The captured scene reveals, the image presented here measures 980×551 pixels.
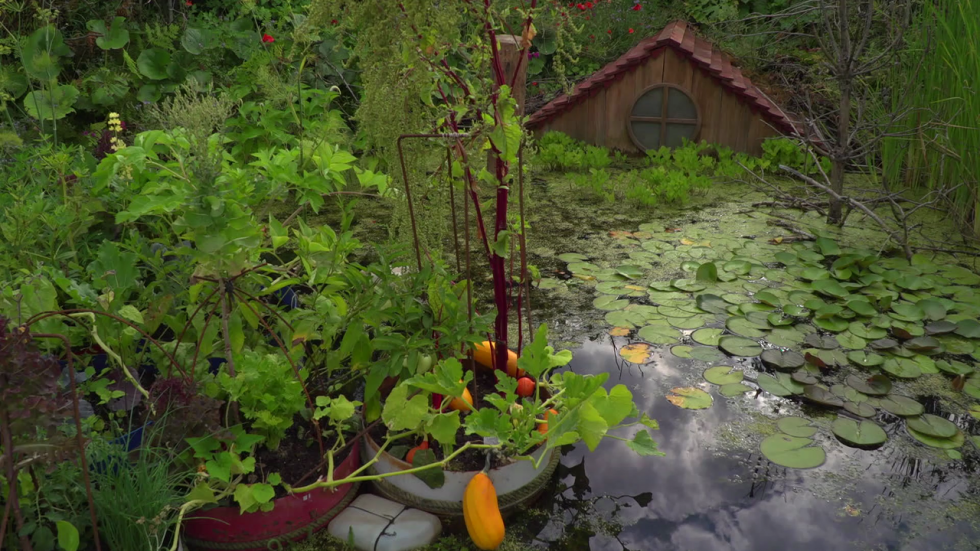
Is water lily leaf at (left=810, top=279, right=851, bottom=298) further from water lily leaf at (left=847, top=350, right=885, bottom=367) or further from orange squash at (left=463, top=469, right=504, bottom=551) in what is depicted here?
orange squash at (left=463, top=469, right=504, bottom=551)

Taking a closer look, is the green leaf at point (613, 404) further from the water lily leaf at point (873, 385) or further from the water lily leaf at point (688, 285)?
the water lily leaf at point (688, 285)

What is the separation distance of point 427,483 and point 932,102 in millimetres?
3127

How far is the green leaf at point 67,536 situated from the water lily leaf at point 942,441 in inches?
80.3

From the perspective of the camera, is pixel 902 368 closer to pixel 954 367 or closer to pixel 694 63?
pixel 954 367

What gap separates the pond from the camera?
Result: 1691mm

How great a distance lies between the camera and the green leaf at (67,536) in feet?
4.10

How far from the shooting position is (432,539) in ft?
5.39

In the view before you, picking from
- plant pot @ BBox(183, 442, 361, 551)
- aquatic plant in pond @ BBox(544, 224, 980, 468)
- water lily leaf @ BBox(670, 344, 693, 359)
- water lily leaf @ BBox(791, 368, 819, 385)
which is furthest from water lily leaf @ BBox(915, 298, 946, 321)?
plant pot @ BBox(183, 442, 361, 551)

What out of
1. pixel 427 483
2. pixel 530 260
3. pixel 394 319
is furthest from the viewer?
pixel 530 260

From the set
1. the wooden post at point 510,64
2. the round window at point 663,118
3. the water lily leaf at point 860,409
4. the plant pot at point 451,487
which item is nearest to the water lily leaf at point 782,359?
the water lily leaf at point 860,409

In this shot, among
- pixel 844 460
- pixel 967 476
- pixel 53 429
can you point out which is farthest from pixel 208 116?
pixel 967 476

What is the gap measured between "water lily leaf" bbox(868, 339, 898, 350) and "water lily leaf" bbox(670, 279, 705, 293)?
2.25 feet

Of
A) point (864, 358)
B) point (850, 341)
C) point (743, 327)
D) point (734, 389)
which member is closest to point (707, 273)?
point (743, 327)

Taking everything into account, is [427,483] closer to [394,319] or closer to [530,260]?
[394,319]
